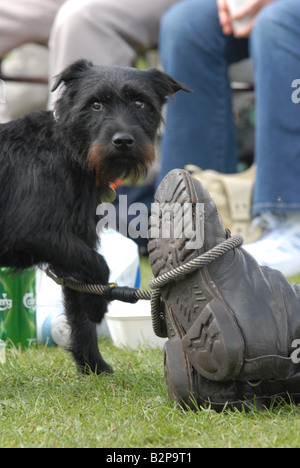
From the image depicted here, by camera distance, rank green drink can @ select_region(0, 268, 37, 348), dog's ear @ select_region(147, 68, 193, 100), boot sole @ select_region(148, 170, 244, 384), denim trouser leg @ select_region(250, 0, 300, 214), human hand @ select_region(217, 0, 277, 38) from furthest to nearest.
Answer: human hand @ select_region(217, 0, 277, 38) < denim trouser leg @ select_region(250, 0, 300, 214) < green drink can @ select_region(0, 268, 37, 348) < dog's ear @ select_region(147, 68, 193, 100) < boot sole @ select_region(148, 170, 244, 384)

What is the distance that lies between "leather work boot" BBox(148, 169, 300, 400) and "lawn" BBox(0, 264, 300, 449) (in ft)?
0.35

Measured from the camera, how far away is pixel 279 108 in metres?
3.60

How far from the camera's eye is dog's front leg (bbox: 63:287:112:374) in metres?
2.19

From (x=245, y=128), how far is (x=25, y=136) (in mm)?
2994

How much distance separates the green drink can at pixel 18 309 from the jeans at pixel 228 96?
159 cm

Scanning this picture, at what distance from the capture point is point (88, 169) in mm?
2102

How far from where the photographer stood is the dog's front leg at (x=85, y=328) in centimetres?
219

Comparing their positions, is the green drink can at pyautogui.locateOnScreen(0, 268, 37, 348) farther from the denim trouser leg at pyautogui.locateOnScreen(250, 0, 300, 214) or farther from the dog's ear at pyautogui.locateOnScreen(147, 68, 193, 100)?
the denim trouser leg at pyautogui.locateOnScreen(250, 0, 300, 214)

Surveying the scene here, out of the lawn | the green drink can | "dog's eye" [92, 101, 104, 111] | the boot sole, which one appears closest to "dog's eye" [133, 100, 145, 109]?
"dog's eye" [92, 101, 104, 111]

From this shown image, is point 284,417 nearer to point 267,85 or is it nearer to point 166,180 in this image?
point 166,180

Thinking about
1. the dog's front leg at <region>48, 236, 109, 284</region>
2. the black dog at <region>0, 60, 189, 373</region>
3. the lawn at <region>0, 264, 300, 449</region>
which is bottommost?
the lawn at <region>0, 264, 300, 449</region>

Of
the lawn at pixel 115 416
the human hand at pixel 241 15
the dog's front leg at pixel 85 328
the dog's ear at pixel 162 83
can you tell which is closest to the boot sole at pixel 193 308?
the lawn at pixel 115 416

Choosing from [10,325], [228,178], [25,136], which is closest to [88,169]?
[25,136]

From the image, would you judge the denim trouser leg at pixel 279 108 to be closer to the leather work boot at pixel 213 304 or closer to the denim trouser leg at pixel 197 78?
the denim trouser leg at pixel 197 78
